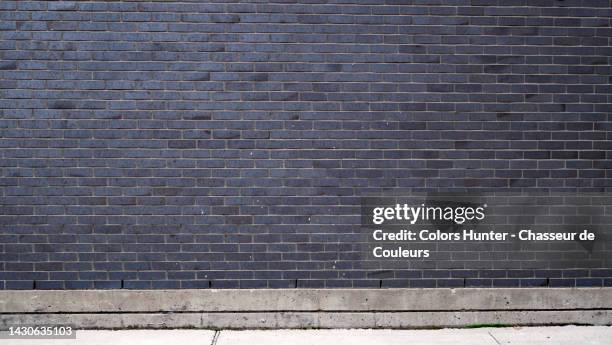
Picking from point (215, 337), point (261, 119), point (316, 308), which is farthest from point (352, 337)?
point (261, 119)

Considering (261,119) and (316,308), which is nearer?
(261,119)

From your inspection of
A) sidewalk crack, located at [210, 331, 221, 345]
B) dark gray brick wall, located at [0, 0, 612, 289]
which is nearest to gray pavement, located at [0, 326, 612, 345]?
sidewalk crack, located at [210, 331, 221, 345]

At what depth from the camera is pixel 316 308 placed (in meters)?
4.89

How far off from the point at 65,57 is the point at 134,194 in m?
1.36

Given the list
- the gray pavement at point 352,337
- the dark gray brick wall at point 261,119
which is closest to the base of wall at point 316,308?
the gray pavement at point 352,337

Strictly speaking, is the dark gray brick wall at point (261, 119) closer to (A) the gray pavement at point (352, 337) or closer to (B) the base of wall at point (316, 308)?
(B) the base of wall at point (316, 308)

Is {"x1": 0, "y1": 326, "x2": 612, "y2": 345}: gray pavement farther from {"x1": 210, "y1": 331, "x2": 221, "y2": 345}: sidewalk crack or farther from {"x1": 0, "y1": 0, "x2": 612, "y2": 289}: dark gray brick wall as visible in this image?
{"x1": 0, "y1": 0, "x2": 612, "y2": 289}: dark gray brick wall

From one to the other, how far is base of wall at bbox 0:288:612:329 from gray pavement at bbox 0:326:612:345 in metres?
0.08

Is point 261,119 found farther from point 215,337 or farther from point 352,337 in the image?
point 352,337

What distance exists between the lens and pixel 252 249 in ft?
15.9

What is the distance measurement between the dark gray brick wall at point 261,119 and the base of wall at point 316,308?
233 millimetres

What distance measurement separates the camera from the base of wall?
15.9ft

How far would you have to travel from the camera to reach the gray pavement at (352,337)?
4594mm

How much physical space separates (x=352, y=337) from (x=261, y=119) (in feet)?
6.92
